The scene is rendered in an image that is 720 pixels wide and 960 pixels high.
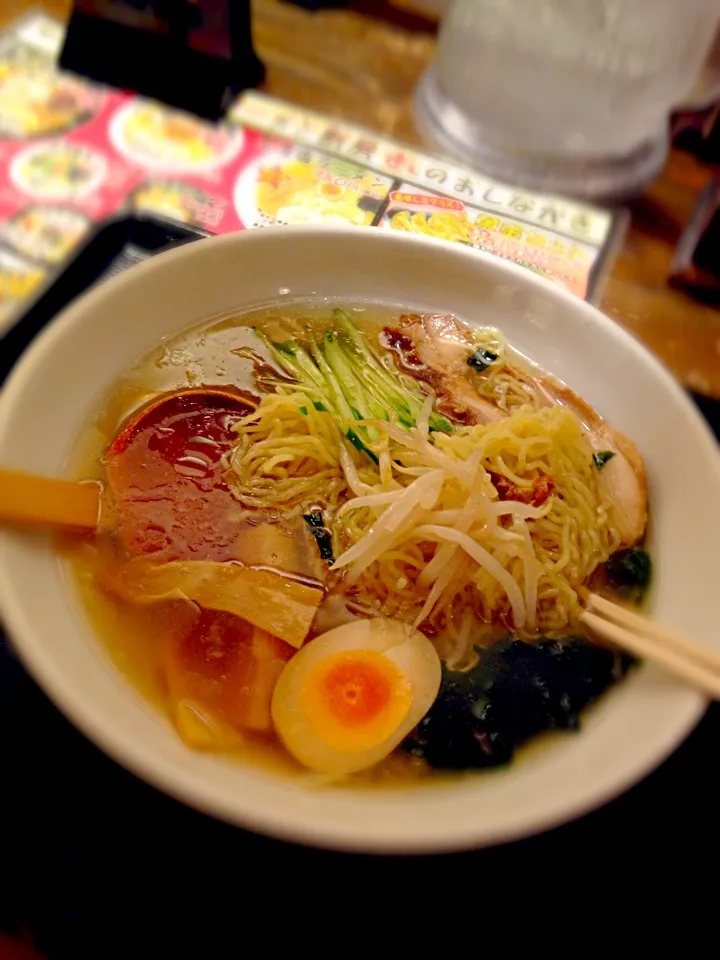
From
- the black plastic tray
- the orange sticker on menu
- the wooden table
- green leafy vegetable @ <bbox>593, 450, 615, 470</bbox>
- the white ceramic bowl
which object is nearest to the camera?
the white ceramic bowl

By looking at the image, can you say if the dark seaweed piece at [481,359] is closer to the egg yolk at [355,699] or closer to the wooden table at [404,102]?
the wooden table at [404,102]

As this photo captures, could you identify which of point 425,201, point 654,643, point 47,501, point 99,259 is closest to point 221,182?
point 99,259

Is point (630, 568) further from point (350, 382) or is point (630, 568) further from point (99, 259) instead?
point (99, 259)

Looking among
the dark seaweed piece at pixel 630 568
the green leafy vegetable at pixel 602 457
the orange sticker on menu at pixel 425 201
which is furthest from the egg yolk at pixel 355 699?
the orange sticker on menu at pixel 425 201

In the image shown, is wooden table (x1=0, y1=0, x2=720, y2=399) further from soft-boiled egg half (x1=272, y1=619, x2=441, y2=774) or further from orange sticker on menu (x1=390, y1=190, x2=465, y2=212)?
soft-boiled egg half (x1=272, y1=619, x2=441, y2=774)

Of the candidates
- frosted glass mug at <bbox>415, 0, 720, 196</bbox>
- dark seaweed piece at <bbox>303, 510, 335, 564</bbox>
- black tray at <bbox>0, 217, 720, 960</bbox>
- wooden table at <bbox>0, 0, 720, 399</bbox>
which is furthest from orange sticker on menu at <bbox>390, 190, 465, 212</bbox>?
black tray at <bbox>0, 217, 720, 960</bbox>

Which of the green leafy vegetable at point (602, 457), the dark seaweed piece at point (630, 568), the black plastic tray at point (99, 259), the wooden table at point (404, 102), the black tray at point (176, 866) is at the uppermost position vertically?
the wooden table at point (404, 102)
